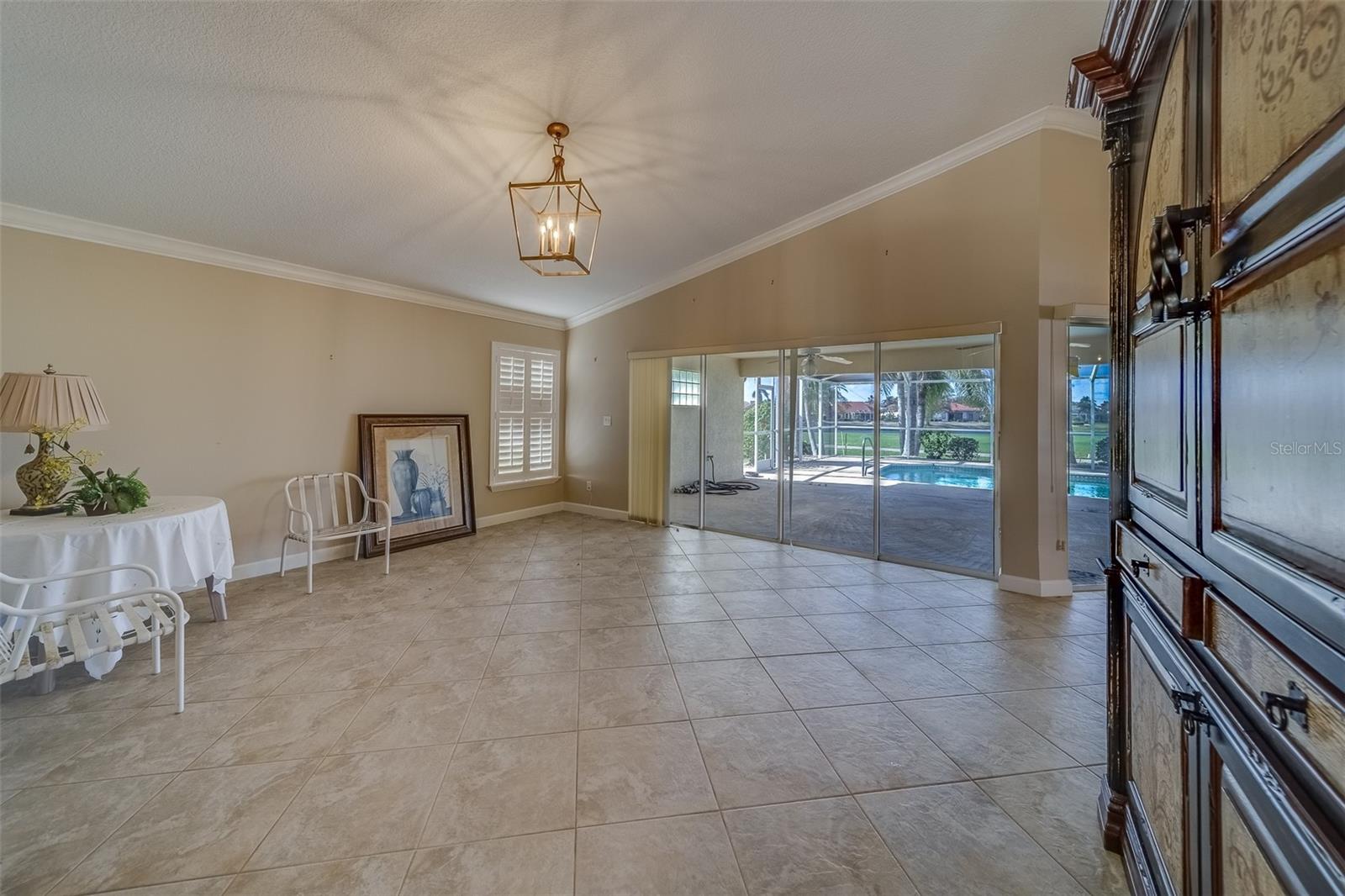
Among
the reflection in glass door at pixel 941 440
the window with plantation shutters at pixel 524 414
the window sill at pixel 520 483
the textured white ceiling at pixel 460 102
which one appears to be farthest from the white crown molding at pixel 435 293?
the window sill at pixel 520 483

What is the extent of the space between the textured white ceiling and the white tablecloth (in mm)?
1958

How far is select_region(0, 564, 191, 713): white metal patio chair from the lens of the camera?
5.85ft

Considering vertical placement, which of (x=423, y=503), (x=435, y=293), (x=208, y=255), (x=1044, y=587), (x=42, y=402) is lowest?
(x=1044, y=587)

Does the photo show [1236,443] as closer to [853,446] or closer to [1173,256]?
[1173,256]

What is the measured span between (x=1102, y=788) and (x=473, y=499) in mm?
5373

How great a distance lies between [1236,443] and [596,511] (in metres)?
5.89

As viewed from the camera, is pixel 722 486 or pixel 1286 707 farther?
pixel 722 486

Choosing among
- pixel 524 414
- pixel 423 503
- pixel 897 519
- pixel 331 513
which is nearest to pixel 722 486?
pixel 897 519

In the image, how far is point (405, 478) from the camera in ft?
15.6

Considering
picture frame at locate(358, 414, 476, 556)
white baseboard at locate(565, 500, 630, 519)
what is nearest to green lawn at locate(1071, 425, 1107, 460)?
white baseboard at locate(565, 500, 630, 519)

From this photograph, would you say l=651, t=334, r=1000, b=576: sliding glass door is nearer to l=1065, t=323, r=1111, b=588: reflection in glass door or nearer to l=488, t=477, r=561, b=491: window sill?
l=1065, t=323, r=1111, b=588: reflection in glass door

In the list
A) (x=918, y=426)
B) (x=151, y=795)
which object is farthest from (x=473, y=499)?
(x=918, y=426)

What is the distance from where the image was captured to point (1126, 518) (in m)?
1.38

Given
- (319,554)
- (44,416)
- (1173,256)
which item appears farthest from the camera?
(319,554)
